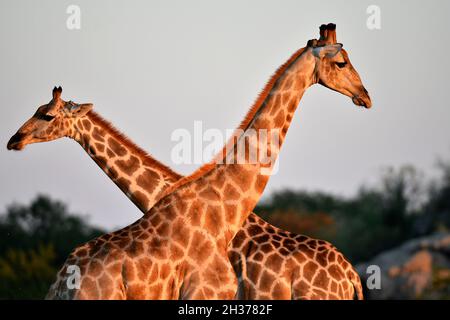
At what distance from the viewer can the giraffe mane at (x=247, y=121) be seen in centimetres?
1055

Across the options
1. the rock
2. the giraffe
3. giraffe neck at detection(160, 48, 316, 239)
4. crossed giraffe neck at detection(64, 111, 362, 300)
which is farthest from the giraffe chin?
the rock

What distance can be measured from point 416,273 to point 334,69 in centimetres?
1741

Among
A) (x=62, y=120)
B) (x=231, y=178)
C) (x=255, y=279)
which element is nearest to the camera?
(x=231, y=178)

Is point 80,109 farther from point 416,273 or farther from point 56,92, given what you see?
point 416,273

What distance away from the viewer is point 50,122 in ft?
40.7

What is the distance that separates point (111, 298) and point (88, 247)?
25.2 inches

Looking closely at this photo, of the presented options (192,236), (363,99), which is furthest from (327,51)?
(192,236)

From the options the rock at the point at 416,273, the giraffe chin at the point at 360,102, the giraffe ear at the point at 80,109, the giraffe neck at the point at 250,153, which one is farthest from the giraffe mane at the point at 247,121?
the rock at the point at 416,273

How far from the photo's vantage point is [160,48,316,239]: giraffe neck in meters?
10.5

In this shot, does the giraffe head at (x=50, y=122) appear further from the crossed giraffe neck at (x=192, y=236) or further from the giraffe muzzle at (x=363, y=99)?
the giraffe muzzle at (x=363, y=99)

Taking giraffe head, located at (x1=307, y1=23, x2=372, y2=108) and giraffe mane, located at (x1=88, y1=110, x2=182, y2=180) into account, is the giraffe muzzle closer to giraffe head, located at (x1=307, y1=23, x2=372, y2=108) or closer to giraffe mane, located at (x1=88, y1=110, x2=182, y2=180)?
giraffe head, located at (x1=307, y1=23, x2=372, y2=108)

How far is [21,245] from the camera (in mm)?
37906
